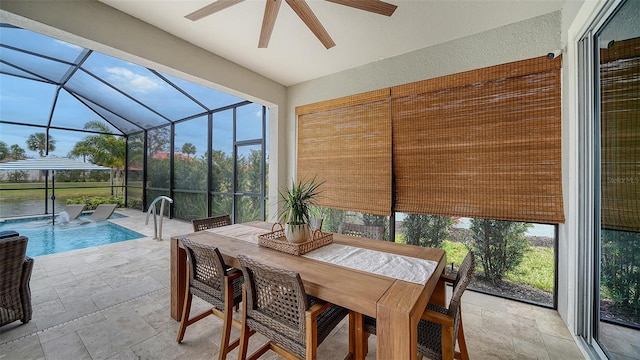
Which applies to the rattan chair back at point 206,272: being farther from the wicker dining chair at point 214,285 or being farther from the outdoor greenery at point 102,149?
the outdoor greenery at point 102,149

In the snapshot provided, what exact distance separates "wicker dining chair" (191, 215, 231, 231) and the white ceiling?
2.04 m

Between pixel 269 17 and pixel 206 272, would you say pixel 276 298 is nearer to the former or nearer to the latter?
pixel 206 272

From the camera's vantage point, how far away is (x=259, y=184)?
4.46 meters

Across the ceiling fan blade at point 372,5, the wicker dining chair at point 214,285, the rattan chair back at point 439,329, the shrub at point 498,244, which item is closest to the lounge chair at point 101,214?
the wicker dining chair at point 214,285

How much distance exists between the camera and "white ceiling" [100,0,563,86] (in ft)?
6.96

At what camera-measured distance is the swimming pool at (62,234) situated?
14.6 ft

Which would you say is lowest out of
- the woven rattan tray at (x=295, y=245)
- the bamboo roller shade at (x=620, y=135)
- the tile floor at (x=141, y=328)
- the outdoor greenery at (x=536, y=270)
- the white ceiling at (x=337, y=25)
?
the tile floor at (x=141, y=328)

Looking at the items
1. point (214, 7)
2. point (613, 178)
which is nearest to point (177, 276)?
point (214, 7)

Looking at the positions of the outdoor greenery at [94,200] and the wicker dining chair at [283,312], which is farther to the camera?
the outdoor greenery at [94,200]

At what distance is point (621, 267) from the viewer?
56.7 inches

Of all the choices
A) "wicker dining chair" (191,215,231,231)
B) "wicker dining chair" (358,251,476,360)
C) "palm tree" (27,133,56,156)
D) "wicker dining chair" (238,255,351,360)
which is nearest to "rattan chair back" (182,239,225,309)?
"wicker dining chair" (238,255,351,360)

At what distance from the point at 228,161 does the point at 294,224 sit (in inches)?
151

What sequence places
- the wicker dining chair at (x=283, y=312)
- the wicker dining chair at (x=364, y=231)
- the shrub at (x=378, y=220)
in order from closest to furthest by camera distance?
the wicker dining chair at (x=283, y=312) < the wicker dining chair at (x=364, y=231) < the shrub at (x=378, y=220)

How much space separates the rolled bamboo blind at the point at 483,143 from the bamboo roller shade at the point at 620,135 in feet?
1.71
